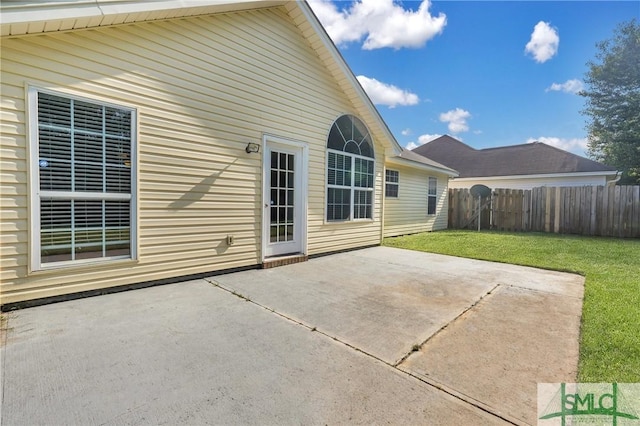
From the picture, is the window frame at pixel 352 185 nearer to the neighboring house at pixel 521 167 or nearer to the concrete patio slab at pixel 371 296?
the concrete patio slab at pixel 371 296

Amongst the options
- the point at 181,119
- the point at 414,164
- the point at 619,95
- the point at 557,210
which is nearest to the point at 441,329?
the point at 181,119

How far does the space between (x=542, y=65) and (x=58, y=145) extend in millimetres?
16635

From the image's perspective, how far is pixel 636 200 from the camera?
943 cm

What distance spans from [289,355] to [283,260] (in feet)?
11.5

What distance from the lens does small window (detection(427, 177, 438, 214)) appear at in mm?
12211

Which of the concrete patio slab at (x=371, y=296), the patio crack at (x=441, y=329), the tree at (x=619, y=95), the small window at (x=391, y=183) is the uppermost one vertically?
the tree at (x=619, y=95)

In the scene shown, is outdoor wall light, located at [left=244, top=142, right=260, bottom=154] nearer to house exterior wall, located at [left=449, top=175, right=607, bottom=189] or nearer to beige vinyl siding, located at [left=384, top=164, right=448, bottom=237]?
beige vinyl siding, located at [left=384, top=164, right=448, bottom=237]

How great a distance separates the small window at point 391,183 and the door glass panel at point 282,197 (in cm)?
466

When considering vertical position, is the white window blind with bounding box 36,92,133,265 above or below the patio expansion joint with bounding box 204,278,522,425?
above

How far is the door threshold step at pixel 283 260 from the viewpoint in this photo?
560cm

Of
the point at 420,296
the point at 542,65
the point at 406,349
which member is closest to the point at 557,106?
the point at 542,65

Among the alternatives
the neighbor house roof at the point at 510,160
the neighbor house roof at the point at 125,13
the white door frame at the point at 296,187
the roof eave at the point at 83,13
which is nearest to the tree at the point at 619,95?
the neighbor house roof at the point at 510,160

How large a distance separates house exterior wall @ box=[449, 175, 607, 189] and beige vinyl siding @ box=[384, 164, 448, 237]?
26.4ft

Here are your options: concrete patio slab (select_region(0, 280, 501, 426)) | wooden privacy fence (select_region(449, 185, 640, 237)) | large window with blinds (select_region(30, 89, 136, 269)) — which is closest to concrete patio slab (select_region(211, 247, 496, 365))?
concrete patio slab (select_region(0, 280, 501, 426))
